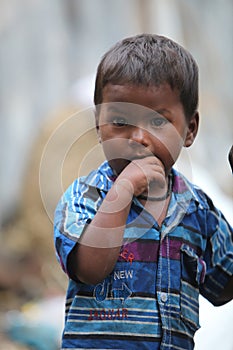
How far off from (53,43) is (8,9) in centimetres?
27

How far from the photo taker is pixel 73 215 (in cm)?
135

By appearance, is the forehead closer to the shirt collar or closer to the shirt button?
the shirt collar

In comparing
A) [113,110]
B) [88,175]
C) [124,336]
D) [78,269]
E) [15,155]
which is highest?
[113,110]

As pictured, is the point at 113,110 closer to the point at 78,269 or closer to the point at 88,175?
the point at 88,175

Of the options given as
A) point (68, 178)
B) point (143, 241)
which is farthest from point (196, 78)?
point (68, 178)

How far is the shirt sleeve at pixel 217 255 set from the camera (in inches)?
60.1

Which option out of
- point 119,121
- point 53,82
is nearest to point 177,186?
point 119,121

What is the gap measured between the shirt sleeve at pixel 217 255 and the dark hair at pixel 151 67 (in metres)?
0.21

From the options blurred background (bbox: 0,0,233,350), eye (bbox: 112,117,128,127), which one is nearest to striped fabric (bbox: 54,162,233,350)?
eye (bbox: 112,117,128,127)

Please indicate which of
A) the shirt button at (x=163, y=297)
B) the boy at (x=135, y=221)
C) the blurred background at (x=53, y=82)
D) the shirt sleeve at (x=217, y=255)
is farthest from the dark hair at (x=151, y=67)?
the blurred background at (x=53, y=82)

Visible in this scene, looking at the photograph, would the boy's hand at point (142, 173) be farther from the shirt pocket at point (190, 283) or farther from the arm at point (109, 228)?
the shirt pocket at point (190, 283)

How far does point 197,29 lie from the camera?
3.70m

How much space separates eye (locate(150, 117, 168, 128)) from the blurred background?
2.05 m

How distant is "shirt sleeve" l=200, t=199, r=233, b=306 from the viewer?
153 centimetres
